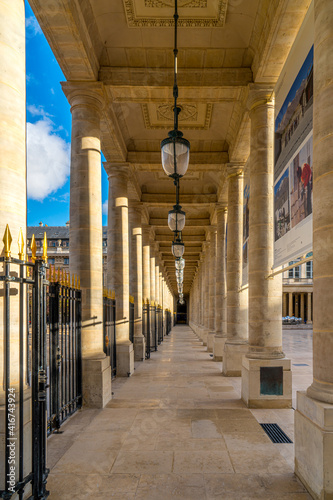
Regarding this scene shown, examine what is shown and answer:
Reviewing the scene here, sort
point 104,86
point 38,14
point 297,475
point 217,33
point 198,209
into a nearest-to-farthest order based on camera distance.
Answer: point 297,475 < point 38,14 < point 217,33 < point 104,86 < point 198,209

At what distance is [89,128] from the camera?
399 inches

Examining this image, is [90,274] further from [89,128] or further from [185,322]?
[185,322]

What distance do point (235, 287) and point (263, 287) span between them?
4946 mm

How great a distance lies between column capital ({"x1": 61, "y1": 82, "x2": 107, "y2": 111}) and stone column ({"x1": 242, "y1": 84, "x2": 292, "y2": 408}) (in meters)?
3.98

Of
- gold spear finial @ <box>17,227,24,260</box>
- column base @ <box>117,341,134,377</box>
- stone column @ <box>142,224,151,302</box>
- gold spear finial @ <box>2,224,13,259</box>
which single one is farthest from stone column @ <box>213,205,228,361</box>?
gold spear finial @ <box>2,224,13,259</box>

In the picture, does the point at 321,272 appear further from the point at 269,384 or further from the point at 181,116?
the point at 181,116

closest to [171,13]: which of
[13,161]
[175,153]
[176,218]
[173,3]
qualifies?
[173,3]

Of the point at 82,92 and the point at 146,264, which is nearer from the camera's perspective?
the point at 82,92

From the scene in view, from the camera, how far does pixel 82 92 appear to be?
1010 cm

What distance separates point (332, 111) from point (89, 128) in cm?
658

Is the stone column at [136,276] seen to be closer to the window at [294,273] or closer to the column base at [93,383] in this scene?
the column base at [93,383]

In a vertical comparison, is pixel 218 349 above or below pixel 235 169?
below

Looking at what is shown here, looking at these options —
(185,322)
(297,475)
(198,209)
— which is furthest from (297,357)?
(185,322)

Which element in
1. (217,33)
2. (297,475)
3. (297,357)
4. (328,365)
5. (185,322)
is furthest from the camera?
(185,322)
